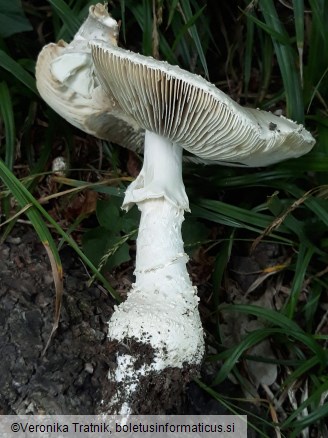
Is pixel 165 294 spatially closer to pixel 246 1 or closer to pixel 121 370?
pixel 121 370

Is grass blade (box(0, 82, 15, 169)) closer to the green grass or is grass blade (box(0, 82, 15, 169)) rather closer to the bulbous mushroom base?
the green grass

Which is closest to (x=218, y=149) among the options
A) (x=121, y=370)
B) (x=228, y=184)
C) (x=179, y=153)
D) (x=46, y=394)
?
(x=179, y=153)

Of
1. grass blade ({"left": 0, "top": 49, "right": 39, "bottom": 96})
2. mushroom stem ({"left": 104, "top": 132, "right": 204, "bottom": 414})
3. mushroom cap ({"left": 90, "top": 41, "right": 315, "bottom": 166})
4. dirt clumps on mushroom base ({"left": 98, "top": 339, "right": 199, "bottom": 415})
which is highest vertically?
grass blade ({"left": 0, "top": 49, "right": 39, "bottom": 96})

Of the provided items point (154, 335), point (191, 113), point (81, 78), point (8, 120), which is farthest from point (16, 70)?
point (154, 335)

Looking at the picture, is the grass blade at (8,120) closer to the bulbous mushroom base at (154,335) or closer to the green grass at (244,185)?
the green grass at (244,185)

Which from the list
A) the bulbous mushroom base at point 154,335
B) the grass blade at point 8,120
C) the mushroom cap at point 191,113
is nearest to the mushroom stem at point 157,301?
the bulbous mushroom base at point 154,335

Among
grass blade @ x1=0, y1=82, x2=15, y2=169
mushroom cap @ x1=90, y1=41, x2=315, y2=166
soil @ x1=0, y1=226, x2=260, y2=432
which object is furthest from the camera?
grass blade @ x1=0, y1=82, x2=15, y2=169

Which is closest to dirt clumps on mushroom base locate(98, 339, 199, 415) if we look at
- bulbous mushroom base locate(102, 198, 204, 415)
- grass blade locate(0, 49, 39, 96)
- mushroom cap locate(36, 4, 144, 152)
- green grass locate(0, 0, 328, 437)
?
bulbous mushroom base locate(102, 198, 204, 415)
